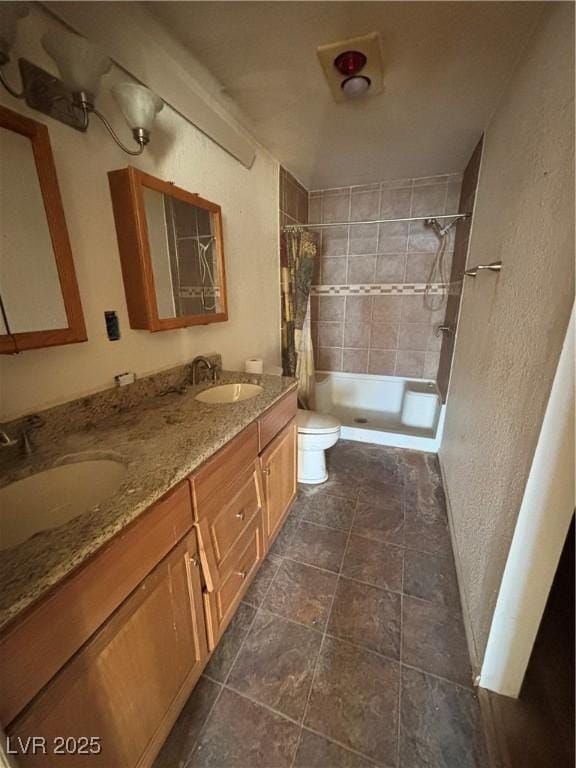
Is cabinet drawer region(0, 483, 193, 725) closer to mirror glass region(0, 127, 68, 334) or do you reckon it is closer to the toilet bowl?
mirror glass region(0, 127, 68, 334)

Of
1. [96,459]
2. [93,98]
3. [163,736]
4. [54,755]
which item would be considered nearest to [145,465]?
[96,459]

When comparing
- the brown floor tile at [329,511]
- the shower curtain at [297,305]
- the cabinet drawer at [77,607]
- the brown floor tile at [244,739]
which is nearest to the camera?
the cabinet drawer at [77,607]

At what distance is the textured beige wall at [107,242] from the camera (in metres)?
0.91

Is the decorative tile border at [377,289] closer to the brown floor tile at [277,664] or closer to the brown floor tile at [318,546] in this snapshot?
→ the brown floor tile at [318,546]

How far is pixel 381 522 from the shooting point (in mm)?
1753

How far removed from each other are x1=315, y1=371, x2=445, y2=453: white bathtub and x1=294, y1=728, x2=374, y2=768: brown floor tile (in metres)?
1.93

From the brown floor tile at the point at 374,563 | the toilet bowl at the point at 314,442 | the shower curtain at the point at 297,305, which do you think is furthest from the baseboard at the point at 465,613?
the shower curtain at the point at 297,305

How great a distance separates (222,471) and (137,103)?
4.18ft

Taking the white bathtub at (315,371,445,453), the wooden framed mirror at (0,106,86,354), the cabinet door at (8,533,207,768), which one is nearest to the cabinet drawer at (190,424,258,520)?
the cabinet door at (8,533,207,768)

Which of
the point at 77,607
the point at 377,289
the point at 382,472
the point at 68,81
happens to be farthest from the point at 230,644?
the point at 377,289

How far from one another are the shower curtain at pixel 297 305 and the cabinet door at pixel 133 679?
1.74 metres

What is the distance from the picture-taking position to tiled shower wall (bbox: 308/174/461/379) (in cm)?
263

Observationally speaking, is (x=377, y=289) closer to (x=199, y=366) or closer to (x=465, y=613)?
(x=199, y=366)

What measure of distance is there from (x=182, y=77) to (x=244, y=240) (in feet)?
2.51
